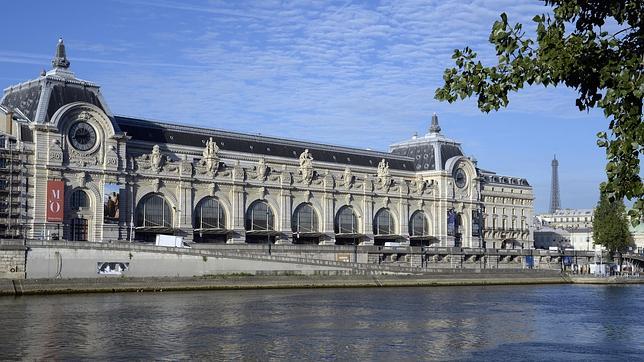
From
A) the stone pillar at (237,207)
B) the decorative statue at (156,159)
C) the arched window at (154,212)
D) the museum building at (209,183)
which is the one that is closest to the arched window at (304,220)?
the museum building at (209,183)

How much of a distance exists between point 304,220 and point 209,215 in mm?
16849

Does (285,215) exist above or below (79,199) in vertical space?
below

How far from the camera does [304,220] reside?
415 feet

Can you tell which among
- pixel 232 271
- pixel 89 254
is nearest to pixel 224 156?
pixel 232 271

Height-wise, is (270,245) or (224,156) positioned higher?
(224,156)

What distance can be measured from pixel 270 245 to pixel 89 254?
93.5 ft

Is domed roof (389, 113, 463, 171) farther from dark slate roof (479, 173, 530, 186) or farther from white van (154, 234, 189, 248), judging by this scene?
white van (154, 234, 189, 248)

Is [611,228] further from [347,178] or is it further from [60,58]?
[60,58]

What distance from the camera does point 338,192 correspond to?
131 meters

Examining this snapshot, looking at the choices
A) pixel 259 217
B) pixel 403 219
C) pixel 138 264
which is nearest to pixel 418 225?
pixel 403 219

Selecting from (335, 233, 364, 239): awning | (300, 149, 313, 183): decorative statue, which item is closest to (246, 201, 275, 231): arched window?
(300, 149, 313, 183): decorative statue

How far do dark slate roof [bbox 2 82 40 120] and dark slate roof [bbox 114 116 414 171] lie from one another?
12227mm

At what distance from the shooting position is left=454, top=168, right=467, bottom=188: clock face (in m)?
149

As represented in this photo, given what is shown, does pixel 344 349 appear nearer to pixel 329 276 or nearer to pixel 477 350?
pixel 477 350
